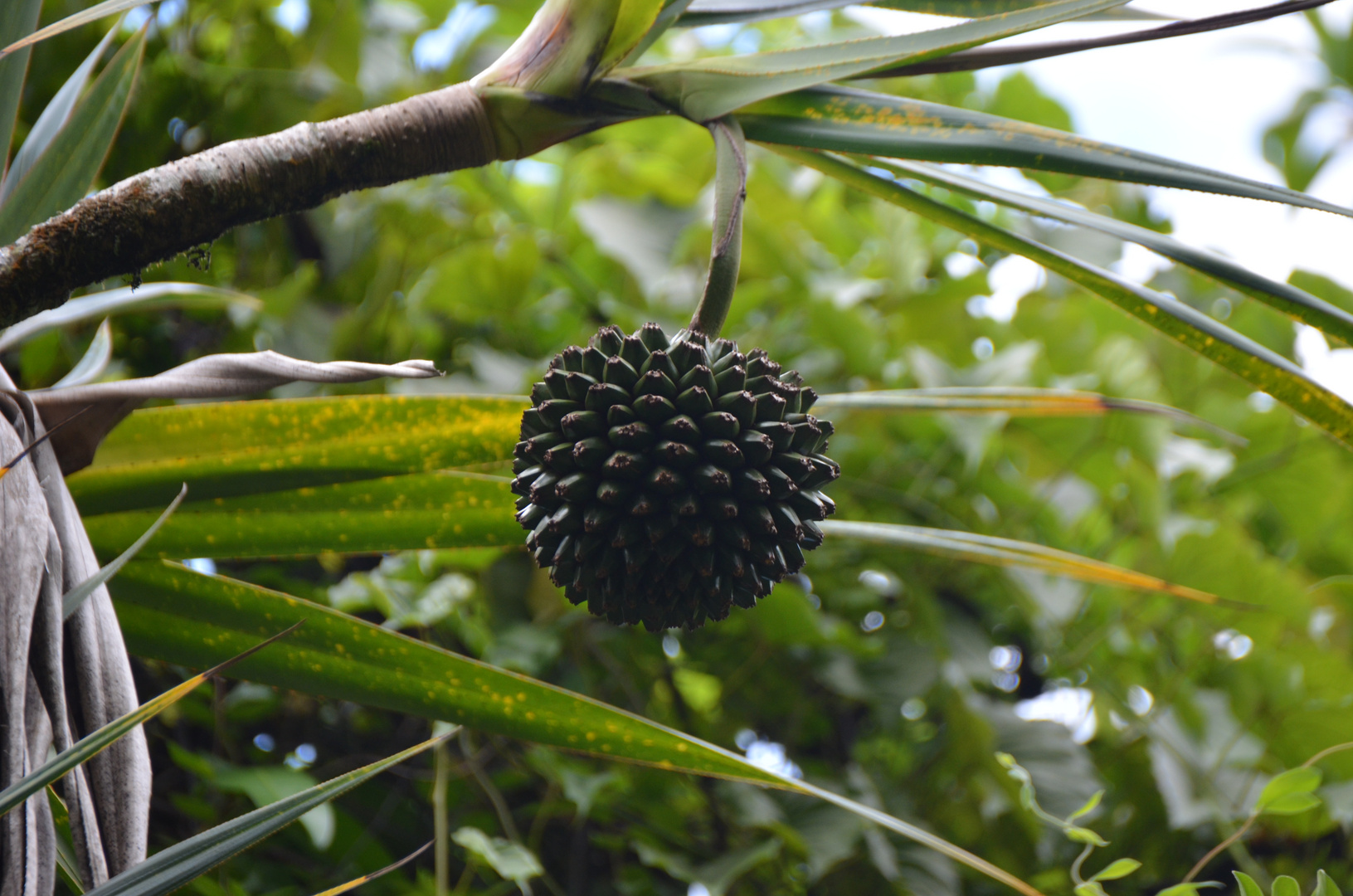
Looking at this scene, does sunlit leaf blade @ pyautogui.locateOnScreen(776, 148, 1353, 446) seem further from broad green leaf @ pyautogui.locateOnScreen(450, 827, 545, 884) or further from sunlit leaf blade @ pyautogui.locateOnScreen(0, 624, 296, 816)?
broad green leaf @ pyautogui.locateOnScreen(450, 827, 545, 884)

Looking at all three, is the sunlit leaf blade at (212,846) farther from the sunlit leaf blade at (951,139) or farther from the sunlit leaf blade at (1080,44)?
the sunlit leaf blade at (1080,44)

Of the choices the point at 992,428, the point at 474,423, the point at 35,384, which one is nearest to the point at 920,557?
the point at 992,428

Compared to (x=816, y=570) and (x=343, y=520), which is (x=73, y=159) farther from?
(x=816, y=570)

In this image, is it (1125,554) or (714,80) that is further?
(1125,554)

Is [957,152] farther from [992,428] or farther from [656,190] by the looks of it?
[656,190]

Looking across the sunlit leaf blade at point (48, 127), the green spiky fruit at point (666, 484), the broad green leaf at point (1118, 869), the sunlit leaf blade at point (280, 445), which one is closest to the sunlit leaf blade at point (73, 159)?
the sunlit leaf blade at point (48, 127)
